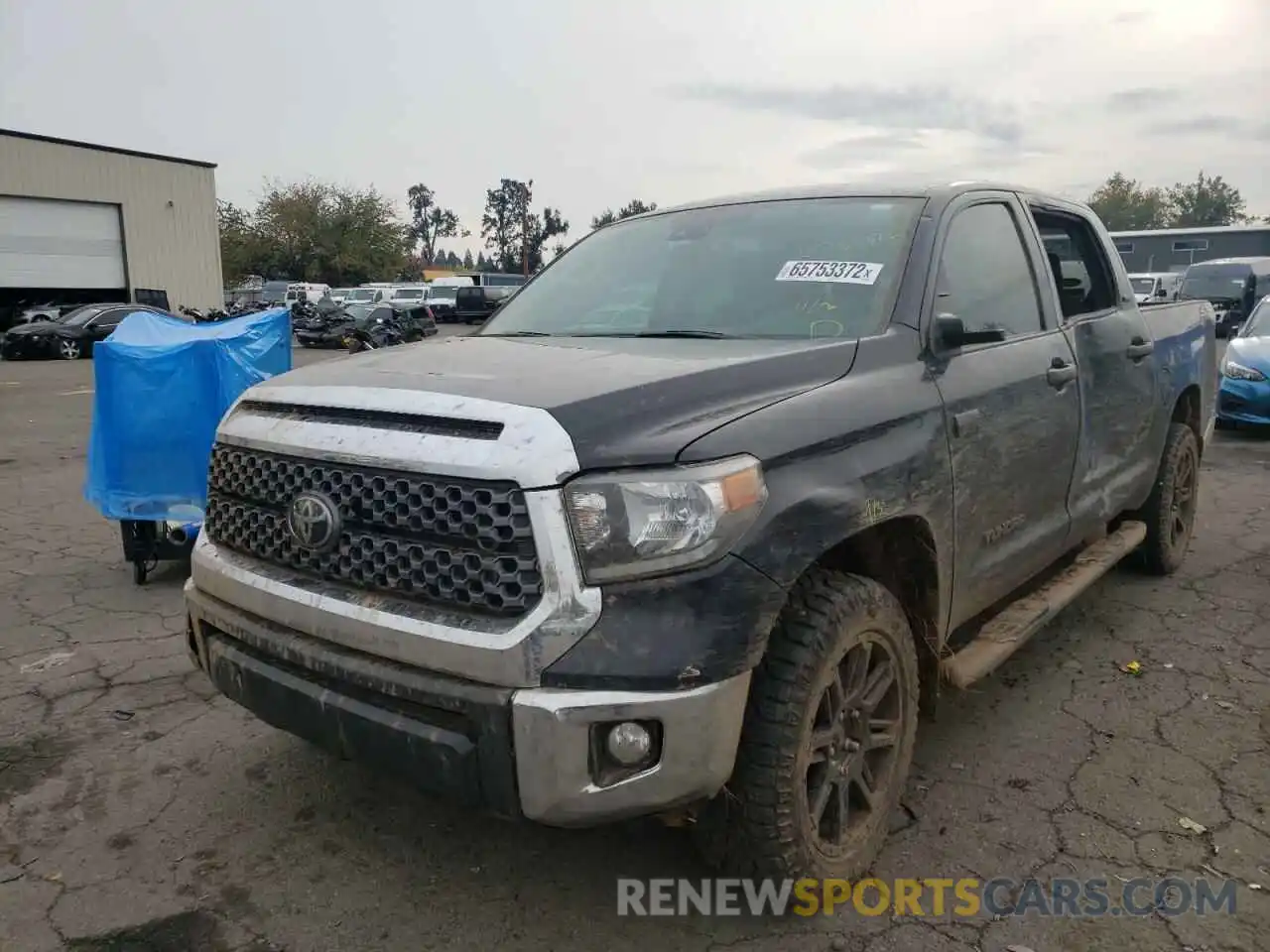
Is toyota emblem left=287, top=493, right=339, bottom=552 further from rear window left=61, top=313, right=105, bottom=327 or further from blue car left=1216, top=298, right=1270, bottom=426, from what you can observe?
rear window left=61, top=313, right=105, bottom=327

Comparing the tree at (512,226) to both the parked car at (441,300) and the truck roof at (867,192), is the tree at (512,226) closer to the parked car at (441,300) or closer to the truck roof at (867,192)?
the parked car at (441,300)

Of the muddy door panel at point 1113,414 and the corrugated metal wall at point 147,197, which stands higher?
the corrugated metal wall at point 147,197

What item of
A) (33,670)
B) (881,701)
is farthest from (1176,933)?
(33,670)

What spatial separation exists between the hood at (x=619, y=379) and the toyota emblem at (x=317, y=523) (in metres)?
0.28

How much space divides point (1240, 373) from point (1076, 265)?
22.5ft

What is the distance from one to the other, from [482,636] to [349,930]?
0.96m

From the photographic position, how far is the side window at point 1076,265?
409 centimetres

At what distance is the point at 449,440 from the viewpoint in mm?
2209

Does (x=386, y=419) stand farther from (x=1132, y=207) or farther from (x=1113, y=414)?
(x=1132, y=207)

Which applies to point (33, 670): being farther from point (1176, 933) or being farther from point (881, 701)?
point (1176, 933)

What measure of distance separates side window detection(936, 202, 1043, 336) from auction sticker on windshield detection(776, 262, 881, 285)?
9.2 inches

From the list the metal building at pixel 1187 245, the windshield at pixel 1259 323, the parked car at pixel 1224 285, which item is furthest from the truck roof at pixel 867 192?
the metal building at pixel 1187 245

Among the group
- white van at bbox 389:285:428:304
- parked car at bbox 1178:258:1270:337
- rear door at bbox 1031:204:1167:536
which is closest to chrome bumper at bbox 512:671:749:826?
rear door at bbox 1031:204:1167:536

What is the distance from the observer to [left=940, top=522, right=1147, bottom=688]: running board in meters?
3.10
